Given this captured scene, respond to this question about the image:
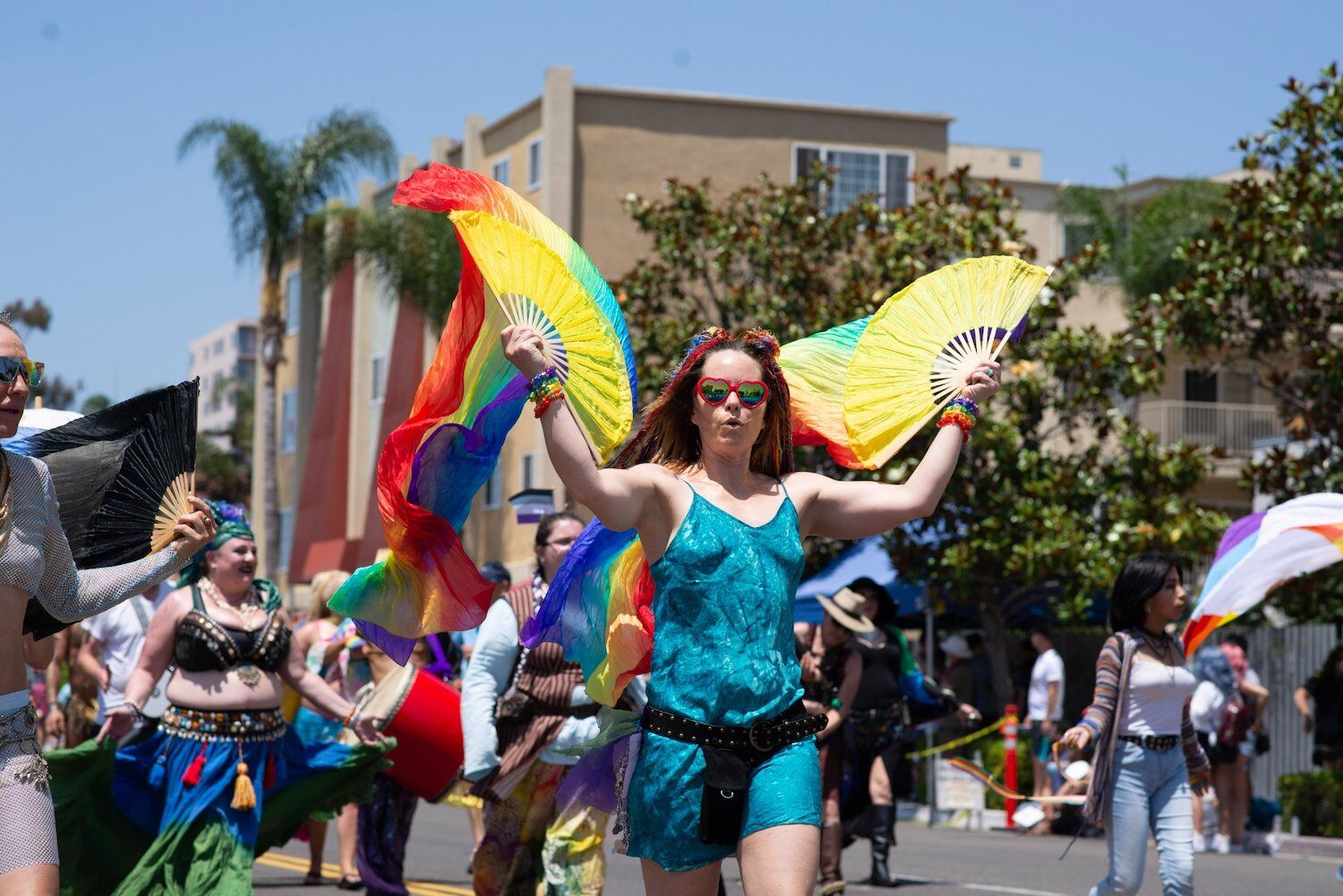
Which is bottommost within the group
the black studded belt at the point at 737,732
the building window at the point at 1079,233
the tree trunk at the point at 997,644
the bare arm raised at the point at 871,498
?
the tree trunk at the point at 997,644

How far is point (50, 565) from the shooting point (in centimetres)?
555

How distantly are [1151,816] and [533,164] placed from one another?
95.6 feet

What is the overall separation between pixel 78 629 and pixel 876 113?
2565 cm

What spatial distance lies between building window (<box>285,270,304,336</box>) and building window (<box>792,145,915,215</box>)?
773 inches

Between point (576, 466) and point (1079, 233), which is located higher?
point (1079, 233)

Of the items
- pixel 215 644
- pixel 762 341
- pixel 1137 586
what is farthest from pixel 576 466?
pixel 1137 586

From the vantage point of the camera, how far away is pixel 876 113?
36.5 metres

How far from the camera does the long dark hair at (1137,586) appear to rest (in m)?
8.48

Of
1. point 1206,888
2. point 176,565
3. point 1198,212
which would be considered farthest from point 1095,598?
point 176,565

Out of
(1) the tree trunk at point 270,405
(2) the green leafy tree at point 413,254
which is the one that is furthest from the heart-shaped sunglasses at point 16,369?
(1) the tree trunk at point 270,405

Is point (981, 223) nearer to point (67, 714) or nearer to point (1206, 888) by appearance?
point (1206, 888)

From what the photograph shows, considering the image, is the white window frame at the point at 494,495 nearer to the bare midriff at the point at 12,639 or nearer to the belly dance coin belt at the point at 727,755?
the bare midriff at the point at 12,639

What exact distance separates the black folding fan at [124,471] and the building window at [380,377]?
38.8 metres

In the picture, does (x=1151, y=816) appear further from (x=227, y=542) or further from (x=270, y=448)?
(x=270, y=448)
